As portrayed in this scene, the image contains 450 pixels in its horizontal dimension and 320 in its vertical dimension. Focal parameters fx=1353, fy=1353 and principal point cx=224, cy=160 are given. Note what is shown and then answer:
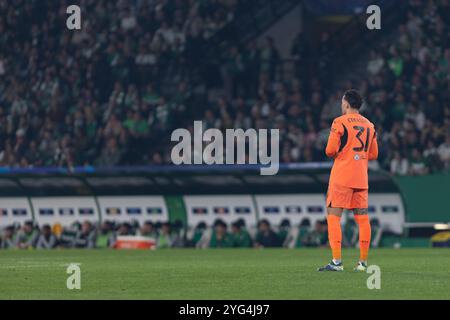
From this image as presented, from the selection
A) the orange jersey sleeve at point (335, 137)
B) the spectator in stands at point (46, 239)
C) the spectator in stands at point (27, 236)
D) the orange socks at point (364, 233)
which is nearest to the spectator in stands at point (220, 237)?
the spectator in stands at point (46, 239)

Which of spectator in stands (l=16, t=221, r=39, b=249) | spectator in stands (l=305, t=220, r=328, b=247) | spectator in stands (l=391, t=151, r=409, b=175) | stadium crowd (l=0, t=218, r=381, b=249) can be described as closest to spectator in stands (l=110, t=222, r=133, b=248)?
stadium crowd (l=0, t=218, r=381, b=249)

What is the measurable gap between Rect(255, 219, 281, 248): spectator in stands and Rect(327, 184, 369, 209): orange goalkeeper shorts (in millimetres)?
13603

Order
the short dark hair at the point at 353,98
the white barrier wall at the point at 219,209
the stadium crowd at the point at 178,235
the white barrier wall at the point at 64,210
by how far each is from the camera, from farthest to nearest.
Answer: the white barrier wall at the point at 64,210, the white barrier wall at the point at 219,209, the stadium crowd at the point at 178,235, the short dark hair at the point at 353,98

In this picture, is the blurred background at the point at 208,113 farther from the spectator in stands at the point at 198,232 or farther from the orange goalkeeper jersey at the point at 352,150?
the orange goalkeeper jersey at the point at 352,150

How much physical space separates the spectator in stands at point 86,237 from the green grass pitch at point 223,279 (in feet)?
33.2

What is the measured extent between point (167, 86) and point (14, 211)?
20.7 ft

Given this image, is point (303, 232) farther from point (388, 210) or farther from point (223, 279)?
point (223, 279)

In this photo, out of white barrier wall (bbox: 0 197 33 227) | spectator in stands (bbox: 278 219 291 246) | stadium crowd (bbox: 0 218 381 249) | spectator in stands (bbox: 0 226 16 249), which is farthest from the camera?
white barrier wall (bbox: 0 197 33 227)

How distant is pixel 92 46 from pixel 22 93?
7.87ft

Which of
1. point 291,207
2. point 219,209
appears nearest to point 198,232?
point 219,209

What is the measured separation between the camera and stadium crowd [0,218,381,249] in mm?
30328

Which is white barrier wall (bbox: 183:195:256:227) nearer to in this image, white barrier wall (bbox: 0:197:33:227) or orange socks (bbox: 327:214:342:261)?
white barrier wall (bbox: 0:197:33:227)

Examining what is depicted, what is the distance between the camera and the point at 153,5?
39.2 meters

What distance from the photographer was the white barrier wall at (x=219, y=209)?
31312 millimetres
